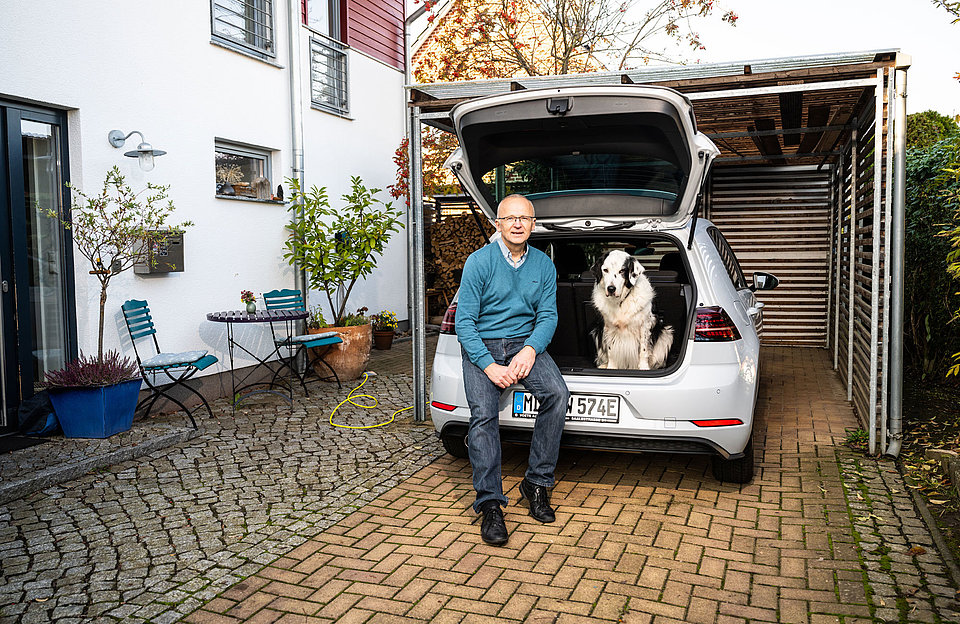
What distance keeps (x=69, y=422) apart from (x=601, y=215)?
421 cm

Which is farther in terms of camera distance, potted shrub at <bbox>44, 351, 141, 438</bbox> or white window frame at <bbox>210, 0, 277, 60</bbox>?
white window frame at <bbox>210, 0, 277, 60</bbox>

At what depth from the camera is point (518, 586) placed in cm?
351

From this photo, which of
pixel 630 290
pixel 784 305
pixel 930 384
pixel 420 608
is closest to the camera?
pixel 420 608

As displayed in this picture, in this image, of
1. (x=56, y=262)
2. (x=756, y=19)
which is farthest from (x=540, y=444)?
(x=756, y=19)

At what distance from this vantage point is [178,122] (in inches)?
302

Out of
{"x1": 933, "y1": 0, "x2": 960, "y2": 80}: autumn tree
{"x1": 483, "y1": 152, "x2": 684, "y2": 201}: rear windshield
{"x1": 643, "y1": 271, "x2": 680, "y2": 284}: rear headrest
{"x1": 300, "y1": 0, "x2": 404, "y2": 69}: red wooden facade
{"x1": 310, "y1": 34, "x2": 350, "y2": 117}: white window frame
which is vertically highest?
{"x1": 300, "y1": 0, "x2": 404, "y2": 69}: red wooden facade

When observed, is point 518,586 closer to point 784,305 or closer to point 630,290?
point 630,290

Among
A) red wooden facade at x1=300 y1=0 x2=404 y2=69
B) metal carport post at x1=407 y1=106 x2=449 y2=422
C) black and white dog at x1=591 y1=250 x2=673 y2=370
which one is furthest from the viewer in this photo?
red wooden facade at x1=300 y1=0 x2=404 y2=69

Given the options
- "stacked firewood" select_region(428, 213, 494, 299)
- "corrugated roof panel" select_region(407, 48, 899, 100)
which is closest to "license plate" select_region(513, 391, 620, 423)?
"corrugated roof panel" select_region(407, 48, 899, 100)

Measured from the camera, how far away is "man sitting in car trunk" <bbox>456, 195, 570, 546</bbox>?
14.1ft

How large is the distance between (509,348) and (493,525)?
0.98 meters

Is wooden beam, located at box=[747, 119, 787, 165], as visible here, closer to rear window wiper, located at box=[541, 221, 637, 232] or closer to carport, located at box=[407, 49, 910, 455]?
carport, located at box=[407, 49, 910, 455]

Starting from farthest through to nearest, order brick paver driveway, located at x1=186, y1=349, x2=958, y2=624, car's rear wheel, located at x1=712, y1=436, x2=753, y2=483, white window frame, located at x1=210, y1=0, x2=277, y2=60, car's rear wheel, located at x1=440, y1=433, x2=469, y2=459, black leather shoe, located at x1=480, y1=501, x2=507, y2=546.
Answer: white window frame, located at x1=210, y1=0, x2=277, y2=60 < car's rear wheel, located at x1=440, y1=433, x2=469, y2=459 < car's rear wheel, located at x1=712, y1=436, x2=753, y2=483 < black leather shoe, located at x1=480, y1=501, x2=507, y2=546 < brick paver driveway, located at x1=186, y1=349, x2=958, y2=624

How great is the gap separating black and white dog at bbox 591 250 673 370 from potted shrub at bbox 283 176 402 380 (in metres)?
4.32
